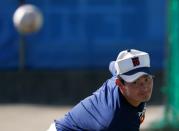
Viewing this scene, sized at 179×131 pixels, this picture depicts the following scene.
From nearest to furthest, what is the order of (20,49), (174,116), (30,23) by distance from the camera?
(174,116), (30,23), (20,49)

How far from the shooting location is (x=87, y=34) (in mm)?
10773

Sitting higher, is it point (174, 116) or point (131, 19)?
point (131, 19)

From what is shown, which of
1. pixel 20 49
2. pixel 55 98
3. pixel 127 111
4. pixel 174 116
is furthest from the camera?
pixel 20 49

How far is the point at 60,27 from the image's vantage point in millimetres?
10727

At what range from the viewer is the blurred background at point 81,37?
A: 34.9 feet

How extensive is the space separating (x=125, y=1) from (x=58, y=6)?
96 cm

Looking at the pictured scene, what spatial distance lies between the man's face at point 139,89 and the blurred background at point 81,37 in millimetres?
6489

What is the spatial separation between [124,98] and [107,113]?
13cm

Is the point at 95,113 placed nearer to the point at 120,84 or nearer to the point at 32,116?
the point at 120,84

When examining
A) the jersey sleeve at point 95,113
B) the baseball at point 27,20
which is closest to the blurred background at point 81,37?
the baseball at point 27,20

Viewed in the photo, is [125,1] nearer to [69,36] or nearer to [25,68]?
[69,36]

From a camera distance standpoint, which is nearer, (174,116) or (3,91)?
(174,116)

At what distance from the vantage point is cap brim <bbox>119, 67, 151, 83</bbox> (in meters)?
4.01

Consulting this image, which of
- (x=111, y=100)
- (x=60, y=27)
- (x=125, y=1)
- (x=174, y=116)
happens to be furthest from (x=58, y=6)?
(x=111, y=100)
